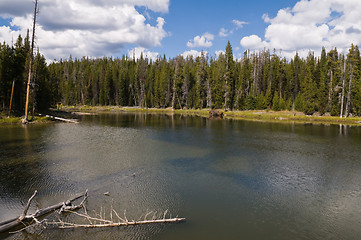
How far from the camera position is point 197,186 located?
53.9ft

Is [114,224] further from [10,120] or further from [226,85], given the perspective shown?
[226,85]

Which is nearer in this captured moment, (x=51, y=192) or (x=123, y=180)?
(x=51, y=192)

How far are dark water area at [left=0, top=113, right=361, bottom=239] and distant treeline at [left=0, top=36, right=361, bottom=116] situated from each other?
1517 inches

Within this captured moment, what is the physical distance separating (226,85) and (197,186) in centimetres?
8533

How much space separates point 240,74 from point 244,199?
10348 centimetres

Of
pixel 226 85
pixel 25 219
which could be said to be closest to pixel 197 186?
pixel 25 219

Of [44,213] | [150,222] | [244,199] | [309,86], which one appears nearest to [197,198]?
[244,199]

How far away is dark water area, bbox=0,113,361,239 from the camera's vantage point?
36.8 feet

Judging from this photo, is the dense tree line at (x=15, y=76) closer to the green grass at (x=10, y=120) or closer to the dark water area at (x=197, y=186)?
the green grass at (x=10, y=120)

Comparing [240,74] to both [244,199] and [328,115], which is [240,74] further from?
[244,199]

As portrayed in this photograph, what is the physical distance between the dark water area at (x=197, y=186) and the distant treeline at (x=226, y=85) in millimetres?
38534

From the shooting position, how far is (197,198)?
47.5ft

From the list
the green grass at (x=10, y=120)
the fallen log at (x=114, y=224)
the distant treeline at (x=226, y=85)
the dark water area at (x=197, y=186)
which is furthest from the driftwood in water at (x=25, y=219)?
the distant treeline at (x=226, y=85)

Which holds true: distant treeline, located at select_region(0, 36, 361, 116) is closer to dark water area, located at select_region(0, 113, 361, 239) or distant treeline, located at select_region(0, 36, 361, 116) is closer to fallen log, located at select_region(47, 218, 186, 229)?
dark water area, located at select_region(0, 113, 361, 239)
